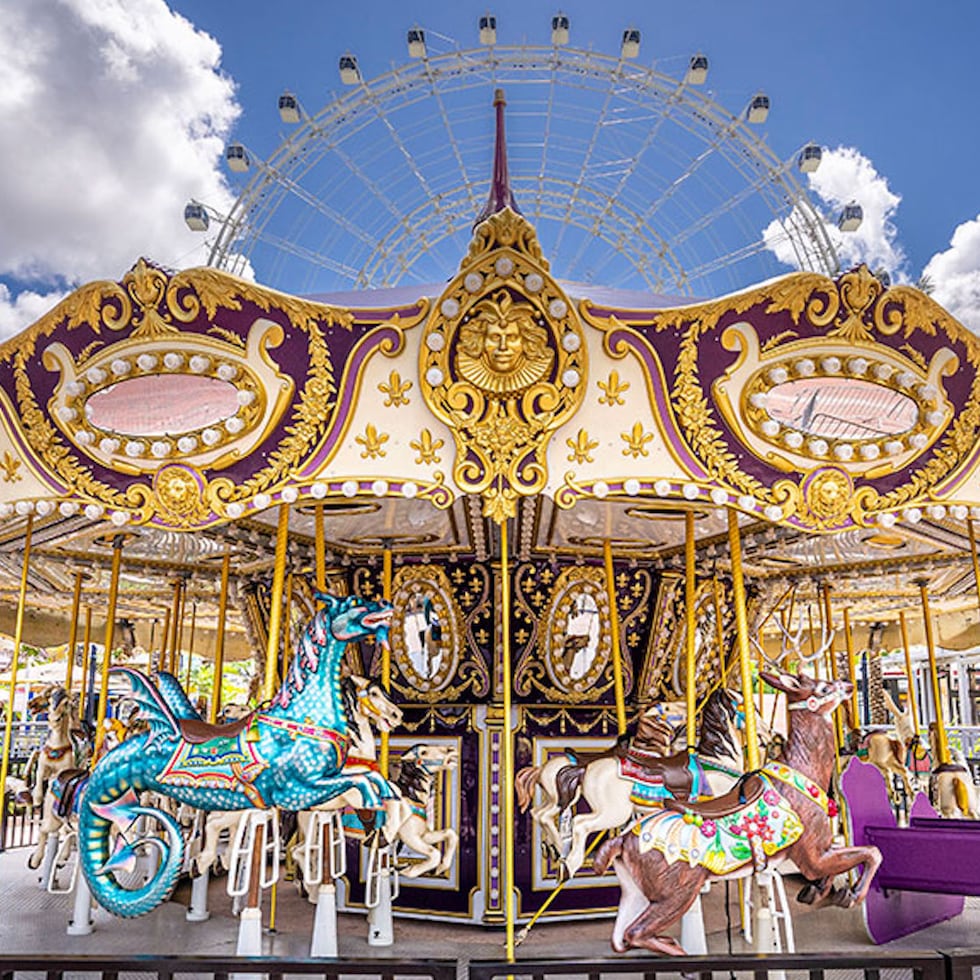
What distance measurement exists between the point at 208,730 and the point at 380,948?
187 centimetres

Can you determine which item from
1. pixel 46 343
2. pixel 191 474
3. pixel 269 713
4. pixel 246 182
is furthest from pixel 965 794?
pixel 246 182

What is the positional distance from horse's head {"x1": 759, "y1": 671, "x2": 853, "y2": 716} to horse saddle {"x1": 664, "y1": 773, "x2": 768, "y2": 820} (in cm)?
42

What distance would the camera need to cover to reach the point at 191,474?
3725mm

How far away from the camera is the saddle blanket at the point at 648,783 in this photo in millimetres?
3775

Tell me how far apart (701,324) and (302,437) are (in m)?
1.58

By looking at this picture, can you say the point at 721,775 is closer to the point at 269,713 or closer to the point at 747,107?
the point at 269,713

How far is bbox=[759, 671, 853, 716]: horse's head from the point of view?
4.08 metres

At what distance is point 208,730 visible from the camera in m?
3.86

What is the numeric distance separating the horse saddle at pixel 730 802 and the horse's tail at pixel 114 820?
6.54 feet

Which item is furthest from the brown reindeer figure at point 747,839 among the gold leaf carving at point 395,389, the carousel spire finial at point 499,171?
the carousel spire finial at point 499,171

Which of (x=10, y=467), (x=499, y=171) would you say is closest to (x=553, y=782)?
(x=10, y=467)

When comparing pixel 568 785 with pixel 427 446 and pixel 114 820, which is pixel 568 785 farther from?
pixel 114 820

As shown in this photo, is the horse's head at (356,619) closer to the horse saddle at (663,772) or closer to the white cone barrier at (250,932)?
the horse saddle at (663,772)

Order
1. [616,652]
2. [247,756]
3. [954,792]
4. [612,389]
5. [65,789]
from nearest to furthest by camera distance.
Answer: [612,389] → [247,756] → [616,652] → [65,789] → [954,792]
